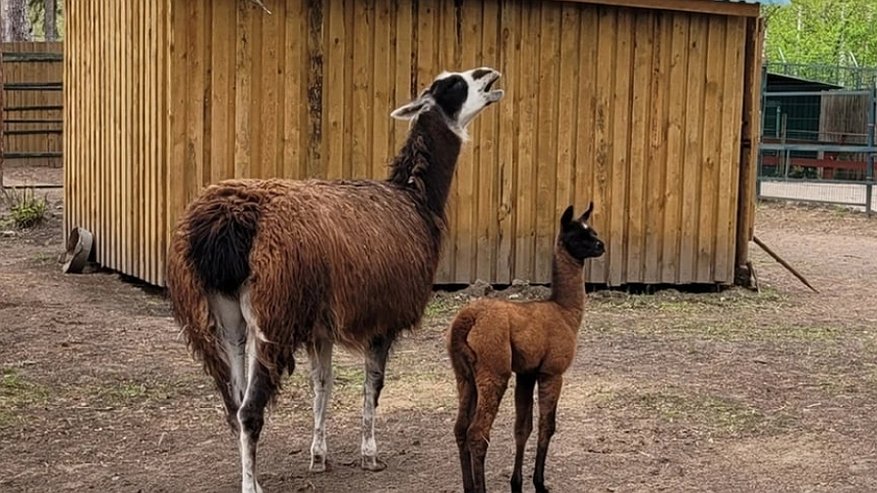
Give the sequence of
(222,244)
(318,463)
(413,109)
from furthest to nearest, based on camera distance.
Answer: (413,109) < (318,463) < (222,244)

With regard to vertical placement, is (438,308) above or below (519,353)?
below

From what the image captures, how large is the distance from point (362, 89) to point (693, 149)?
3206mm

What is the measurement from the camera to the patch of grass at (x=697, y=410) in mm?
6168

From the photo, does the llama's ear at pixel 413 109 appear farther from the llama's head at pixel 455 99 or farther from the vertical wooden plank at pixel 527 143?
the vertical wooden plank at pixel 527 143

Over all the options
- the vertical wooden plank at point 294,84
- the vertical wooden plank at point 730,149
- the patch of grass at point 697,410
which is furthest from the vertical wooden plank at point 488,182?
the patch of grass at point 697,410

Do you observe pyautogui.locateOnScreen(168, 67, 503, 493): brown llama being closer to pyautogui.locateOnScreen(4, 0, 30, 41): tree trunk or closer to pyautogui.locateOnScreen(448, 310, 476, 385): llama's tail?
pyautogui.locateOnScreen(448, 310, 476, 385): llama's tail

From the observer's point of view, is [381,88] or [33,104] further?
[33,104]

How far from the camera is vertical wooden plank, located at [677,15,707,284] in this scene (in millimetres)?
10742

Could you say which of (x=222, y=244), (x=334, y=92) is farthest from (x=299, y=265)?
(x=334, y=92)

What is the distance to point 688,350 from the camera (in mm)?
8281

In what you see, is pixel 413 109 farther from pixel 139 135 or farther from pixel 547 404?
pixel 139 135

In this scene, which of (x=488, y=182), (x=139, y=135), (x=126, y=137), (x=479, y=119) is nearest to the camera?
(x=139, y=135)

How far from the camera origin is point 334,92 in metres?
9.75

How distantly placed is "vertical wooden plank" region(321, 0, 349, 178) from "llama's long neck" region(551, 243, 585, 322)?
16.2 ft
